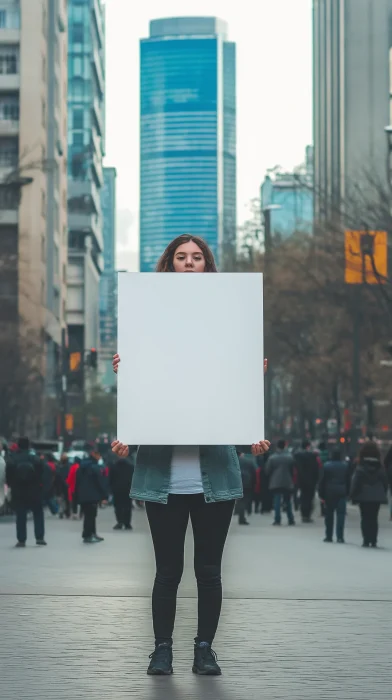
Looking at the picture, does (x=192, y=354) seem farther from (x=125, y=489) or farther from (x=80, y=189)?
(x=80, y=189)

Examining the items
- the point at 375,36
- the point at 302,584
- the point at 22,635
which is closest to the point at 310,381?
the point at 302,584

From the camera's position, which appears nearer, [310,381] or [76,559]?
[76,559]

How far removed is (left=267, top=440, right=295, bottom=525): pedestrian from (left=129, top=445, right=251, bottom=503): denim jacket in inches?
915

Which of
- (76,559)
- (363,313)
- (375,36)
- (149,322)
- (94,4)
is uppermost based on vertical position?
(94,4)

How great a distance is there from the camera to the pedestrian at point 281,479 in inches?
1251

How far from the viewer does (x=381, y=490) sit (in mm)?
24047

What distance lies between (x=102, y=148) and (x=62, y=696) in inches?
7211

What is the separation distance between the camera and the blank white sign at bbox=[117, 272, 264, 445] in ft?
27.5

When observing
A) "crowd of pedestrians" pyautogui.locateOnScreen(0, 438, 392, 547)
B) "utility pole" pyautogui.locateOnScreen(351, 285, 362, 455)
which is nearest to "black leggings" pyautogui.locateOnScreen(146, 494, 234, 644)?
"crowd of pedestrians" pyautogui.locateOnScreen(0, 438, 392, 547)

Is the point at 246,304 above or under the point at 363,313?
under

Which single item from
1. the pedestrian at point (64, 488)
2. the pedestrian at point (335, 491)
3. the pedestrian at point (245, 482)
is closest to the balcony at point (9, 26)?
the pedestrian at point (64, 488)

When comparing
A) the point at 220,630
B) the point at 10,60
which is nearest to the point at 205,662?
the point at 220,630

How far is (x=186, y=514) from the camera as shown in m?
8.52

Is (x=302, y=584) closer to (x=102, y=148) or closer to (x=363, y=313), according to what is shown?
(x=363, y=313)
